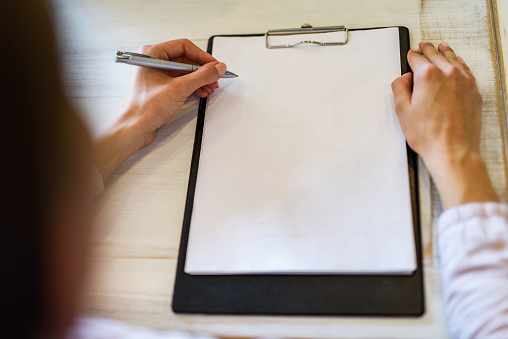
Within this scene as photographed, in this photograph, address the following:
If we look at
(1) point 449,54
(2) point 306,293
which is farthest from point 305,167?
(1) point 449,54

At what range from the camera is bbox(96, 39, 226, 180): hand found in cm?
A: 68

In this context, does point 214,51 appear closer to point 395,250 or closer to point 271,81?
point 271,81

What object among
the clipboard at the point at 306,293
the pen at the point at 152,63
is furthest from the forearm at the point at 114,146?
the clipboard at the point at 306,293

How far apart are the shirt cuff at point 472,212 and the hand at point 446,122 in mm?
11

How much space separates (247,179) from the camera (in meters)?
0.64

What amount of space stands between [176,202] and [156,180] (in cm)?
5

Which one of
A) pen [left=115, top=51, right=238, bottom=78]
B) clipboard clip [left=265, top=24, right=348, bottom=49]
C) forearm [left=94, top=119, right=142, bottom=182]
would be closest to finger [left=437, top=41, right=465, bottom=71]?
clipboard clip [left=265, top=24, right=348, bottom=49]

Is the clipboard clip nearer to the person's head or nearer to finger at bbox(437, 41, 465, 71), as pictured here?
finger at bbox(437, 41, 465, 71)

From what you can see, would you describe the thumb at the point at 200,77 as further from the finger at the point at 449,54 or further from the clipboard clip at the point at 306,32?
the finger at the point at 449,54

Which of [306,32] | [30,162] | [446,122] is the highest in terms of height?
[306,32]

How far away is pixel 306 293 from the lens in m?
0.55

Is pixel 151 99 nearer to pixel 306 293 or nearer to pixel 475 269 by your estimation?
pixel 306 293

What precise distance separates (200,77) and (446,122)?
0.38m

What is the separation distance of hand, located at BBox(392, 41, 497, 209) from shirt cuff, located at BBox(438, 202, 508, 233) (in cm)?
1
